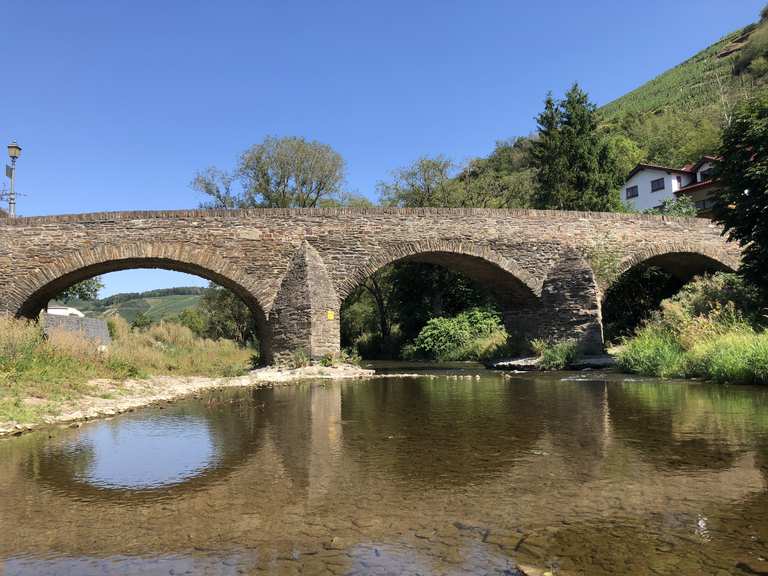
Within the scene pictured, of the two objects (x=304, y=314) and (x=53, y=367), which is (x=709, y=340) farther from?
(x=53, y=367)

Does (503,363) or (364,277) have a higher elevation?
(364,277)

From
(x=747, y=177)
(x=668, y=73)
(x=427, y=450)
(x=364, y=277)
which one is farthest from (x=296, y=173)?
(x=668, y=73)

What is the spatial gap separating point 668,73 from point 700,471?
4601 inches

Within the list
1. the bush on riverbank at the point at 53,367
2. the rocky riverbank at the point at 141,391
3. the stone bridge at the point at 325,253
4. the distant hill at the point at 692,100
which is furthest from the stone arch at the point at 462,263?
the distant hill at the point at 692,100

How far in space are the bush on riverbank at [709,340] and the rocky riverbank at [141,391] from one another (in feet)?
20.9

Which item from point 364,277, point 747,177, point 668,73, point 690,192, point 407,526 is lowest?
point 407,526

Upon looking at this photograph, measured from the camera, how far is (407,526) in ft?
10.2

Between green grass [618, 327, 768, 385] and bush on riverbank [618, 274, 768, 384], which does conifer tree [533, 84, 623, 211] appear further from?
green grass [618, 327, 768, 385]

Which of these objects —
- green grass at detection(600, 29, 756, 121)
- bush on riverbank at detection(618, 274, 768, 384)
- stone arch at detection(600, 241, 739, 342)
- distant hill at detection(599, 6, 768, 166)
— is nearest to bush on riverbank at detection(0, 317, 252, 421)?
bush on riverbank at detection(618, 274, 768, 384)

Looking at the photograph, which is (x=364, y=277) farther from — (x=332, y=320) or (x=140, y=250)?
(x=140, y=250)

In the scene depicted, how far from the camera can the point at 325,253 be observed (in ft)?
52.3

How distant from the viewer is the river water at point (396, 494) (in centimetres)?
266

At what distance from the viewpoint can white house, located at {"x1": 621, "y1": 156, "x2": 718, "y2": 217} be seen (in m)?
37.9

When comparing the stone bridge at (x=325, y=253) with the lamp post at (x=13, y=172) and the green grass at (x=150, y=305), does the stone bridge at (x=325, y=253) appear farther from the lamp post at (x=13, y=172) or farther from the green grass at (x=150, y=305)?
the green grass at (x=150, y=305)
